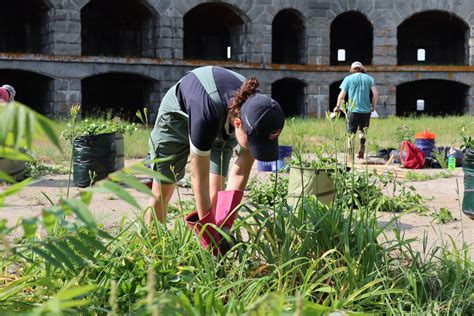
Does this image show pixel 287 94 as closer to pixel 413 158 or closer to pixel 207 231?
pixel 413 158

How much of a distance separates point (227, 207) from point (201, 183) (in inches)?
9.5

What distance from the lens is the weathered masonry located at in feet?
62.0

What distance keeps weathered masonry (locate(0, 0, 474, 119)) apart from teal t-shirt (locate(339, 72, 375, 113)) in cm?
910

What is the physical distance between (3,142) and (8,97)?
7608mm

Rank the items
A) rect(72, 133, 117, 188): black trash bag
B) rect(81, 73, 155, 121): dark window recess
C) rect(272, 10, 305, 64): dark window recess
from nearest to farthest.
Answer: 1. rect(72, 133, 117, 188): black trash bag
2. rect(81, 73, 155, 121): dark window recess
3. rect(272, 10, 305, 64): dark window recess

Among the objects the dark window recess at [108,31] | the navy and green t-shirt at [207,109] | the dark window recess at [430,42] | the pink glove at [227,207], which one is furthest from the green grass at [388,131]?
the pink glove at [227,207]

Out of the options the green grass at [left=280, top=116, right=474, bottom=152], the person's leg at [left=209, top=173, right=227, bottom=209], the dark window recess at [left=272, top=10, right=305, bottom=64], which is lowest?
the person's leg at [left=209, top=173, right=227, bottom=209]

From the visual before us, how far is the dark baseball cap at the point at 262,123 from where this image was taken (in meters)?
3.27

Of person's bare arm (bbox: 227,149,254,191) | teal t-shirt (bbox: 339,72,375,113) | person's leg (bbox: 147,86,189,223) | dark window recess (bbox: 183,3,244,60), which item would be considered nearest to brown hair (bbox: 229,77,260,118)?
person's bare arm (bbox: 227,149,254,191)

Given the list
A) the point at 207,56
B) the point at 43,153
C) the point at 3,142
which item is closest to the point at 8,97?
the point at 43,153

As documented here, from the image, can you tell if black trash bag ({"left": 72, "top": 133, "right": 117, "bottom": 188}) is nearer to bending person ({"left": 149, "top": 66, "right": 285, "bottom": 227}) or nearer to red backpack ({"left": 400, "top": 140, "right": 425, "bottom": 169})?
bending person ({"left": 149, "top": 66, "right": 285, "bottom": 227})

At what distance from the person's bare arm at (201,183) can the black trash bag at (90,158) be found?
5.35 m

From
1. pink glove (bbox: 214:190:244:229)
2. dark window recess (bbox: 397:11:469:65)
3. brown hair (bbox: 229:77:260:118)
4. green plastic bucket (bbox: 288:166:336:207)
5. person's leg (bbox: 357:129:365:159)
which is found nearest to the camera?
brown hair (bbox: 229:77:260:118)

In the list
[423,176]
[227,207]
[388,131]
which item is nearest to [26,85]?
[388,131]
